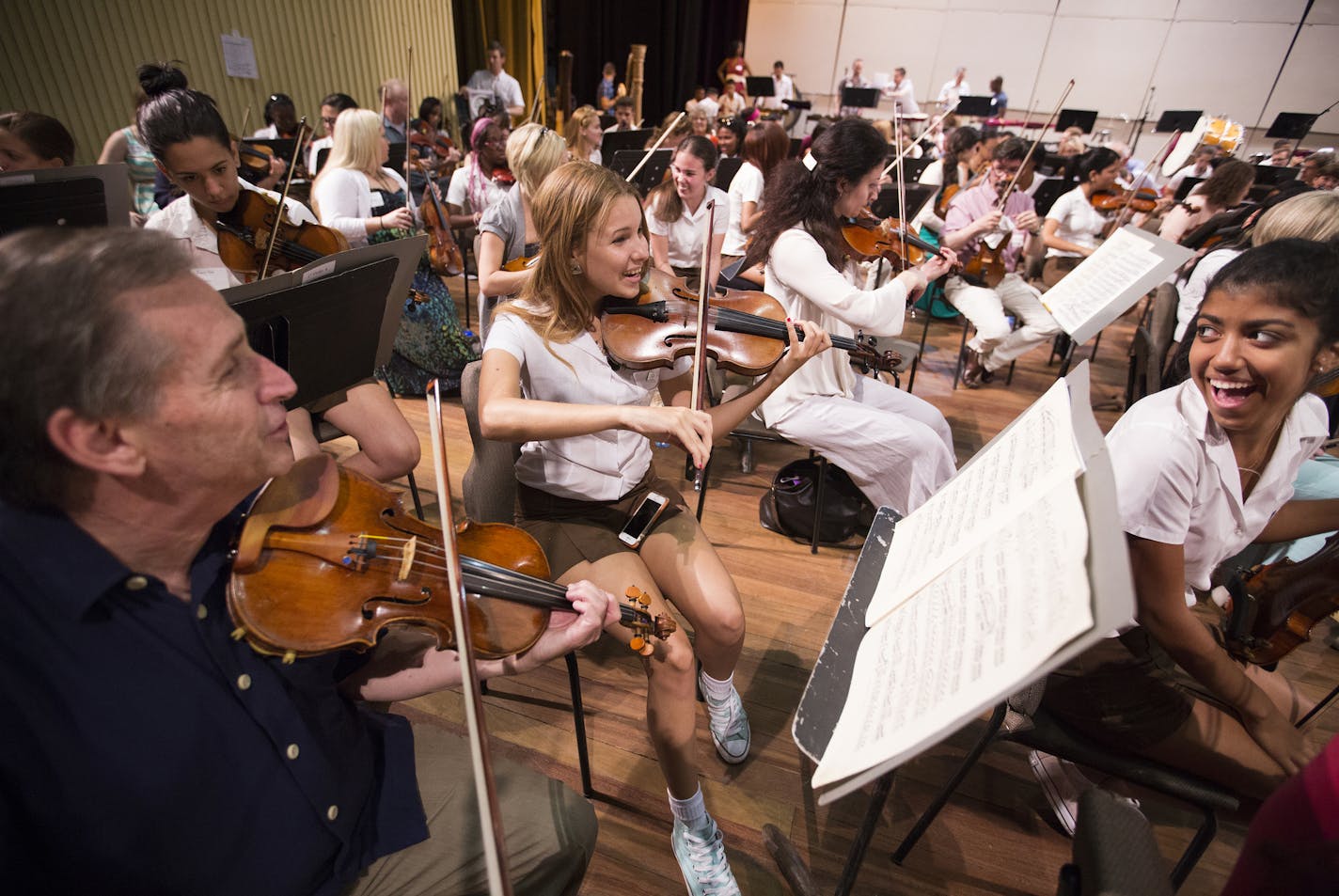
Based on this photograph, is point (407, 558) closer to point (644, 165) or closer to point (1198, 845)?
point (1198, 845)

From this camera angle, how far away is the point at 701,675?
5.85ft

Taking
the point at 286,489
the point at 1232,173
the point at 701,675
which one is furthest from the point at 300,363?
the point at 1232,173

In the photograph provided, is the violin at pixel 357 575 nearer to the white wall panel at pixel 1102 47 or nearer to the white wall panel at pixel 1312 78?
the white wall panel at pixel 1102 47

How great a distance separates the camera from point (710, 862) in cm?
145

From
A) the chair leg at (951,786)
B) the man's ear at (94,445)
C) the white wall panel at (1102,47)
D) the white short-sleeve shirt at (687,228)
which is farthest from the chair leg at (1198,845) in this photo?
the white wall panel at (1102,47)

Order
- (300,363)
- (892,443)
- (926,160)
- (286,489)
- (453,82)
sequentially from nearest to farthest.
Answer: (286,489)
(300,363)
(892,443)
(926,160)
(453,82)

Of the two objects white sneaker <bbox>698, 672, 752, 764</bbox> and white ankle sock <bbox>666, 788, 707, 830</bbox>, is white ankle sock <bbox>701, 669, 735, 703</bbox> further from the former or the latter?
white ankle sock <bbox>666, 788, 707, 830</bbox>

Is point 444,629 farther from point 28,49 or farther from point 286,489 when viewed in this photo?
point 28,49

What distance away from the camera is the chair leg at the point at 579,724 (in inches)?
58.8

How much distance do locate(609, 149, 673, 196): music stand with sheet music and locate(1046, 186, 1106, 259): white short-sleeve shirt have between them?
292 cm

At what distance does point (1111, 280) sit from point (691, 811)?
247cm

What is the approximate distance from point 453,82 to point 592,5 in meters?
4.16

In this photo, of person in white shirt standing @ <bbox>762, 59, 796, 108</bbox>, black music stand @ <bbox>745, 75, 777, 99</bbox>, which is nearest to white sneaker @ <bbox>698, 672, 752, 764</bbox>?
black music stand @ <bbox>745, 75, 777, 99</bbox>

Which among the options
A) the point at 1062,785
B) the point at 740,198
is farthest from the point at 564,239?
the point at 740,198
